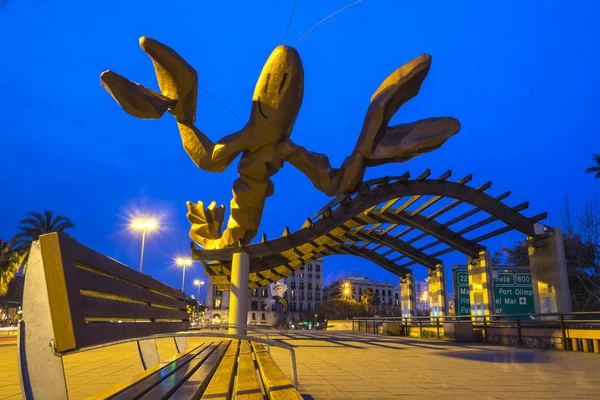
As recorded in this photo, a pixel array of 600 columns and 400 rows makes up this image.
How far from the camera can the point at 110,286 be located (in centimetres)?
239

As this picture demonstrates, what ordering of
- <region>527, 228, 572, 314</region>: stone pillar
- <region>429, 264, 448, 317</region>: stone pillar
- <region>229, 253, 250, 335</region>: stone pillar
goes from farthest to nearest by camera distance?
<region>429, 264, 448, 317</region>: stone pillar → <region>527, 228, 572, 314</region>: stone pillar → <region>229, 253, 250, 335</region>: stone pillar

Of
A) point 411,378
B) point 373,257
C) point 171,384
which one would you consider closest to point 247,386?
point 171,384

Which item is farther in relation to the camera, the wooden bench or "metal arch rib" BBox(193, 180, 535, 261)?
"metal arch rib" BBox(193, 180, 535, 261)

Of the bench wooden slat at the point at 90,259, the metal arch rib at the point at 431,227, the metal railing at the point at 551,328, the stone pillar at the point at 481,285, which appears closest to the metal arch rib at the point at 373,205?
Result: the metal arch rib at the point at 431,227

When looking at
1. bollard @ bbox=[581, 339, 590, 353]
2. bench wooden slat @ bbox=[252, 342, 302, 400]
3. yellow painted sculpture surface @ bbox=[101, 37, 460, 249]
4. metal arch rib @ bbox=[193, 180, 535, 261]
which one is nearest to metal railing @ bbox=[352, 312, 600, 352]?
bollard @ bbox=[581, 339, 590, 353]

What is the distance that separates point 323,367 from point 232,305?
669cm

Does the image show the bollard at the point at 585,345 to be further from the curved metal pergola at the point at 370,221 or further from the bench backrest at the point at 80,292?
the bench backrest at the point at 80,292

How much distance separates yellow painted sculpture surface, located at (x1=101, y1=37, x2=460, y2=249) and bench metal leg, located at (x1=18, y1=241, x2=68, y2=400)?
597 centimetres

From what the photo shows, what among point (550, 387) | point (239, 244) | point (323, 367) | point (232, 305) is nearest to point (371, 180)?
point (239, 244)

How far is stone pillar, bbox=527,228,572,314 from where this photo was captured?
14164mm

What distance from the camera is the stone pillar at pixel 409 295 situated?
73.3 feet

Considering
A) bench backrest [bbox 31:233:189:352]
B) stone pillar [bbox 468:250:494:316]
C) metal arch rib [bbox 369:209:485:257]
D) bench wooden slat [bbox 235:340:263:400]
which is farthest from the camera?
stone pillar [bbox 468:250:494:316]

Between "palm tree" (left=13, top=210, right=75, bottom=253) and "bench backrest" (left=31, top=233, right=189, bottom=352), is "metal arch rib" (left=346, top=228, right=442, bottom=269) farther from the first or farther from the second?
"palm tree" (left=13, top=210, right=75, bottom=253)

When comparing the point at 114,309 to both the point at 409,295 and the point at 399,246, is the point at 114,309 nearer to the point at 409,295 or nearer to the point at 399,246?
the point at 399,246
